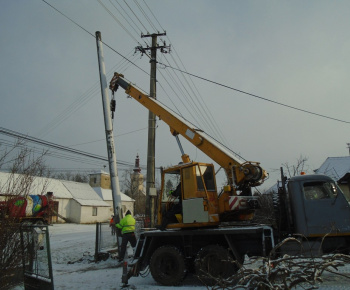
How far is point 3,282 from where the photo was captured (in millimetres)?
5547

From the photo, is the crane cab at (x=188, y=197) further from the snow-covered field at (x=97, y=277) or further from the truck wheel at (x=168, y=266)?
the snow-covered field at (x=97, y=277)

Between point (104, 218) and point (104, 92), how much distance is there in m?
35.8

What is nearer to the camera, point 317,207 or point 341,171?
point 317,207

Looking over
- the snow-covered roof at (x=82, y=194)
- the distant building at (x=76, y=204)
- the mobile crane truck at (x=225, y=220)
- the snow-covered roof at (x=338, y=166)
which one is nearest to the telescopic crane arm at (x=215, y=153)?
the mobile crane truck at (x=225, y=220)

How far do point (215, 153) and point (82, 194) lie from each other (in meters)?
38.2

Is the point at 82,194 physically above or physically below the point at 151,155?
above

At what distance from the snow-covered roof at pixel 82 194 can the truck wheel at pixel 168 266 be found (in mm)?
34214

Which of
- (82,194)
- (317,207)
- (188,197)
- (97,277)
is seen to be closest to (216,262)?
(188,197)

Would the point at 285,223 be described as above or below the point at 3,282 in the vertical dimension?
above

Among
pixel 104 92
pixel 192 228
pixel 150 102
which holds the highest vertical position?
pixel 104 92

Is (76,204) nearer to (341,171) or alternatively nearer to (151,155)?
(151,155)

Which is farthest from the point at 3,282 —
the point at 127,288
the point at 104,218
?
the point at 104,218

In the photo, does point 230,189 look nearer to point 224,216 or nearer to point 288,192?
point 224,216

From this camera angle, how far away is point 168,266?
8.10 meters
